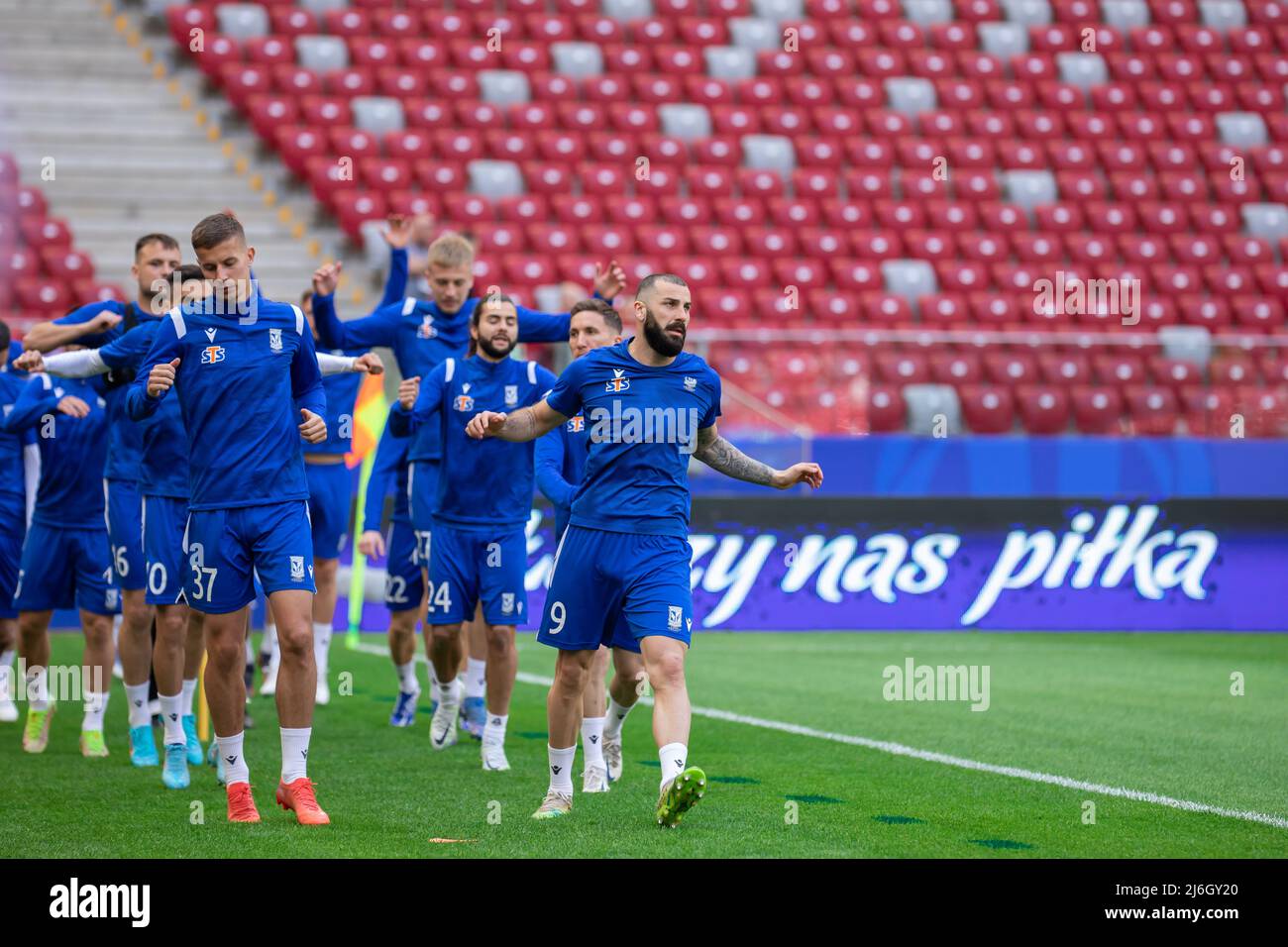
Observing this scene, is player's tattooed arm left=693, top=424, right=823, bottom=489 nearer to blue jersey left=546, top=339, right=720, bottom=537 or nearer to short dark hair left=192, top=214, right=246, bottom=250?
blue jersey left=546, top=339, right=720, bottom=537

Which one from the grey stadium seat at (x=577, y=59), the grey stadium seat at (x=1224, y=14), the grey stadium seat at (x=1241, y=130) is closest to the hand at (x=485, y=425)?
the grey stadium seat at (x=577, y=59)

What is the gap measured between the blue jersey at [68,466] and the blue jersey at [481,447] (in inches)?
67.3

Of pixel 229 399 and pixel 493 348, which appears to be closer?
pixel 229 399

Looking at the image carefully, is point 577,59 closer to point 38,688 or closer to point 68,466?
point 68,466

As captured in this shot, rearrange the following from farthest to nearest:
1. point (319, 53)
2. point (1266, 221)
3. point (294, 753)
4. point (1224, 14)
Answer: point (1224, 14) < point (1266, 221) < point (319, 53) < point (294, 753)

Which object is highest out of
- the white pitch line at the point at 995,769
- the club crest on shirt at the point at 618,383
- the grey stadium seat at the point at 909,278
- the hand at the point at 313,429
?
the grey stadium seat at the point at 909,278

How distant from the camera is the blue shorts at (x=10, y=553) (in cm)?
905

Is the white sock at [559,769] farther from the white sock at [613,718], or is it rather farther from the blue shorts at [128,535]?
the blue shorts at [128,535]

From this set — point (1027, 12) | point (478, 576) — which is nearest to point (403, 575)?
point (478, 576)

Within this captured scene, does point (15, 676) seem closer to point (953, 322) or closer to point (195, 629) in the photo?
point (195, 629)

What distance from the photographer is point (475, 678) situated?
905 cm

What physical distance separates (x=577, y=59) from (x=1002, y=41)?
6238mm

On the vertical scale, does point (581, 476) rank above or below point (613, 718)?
above

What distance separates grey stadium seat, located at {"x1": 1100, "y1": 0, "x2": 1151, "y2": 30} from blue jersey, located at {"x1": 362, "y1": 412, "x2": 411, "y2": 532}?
61.1ft
